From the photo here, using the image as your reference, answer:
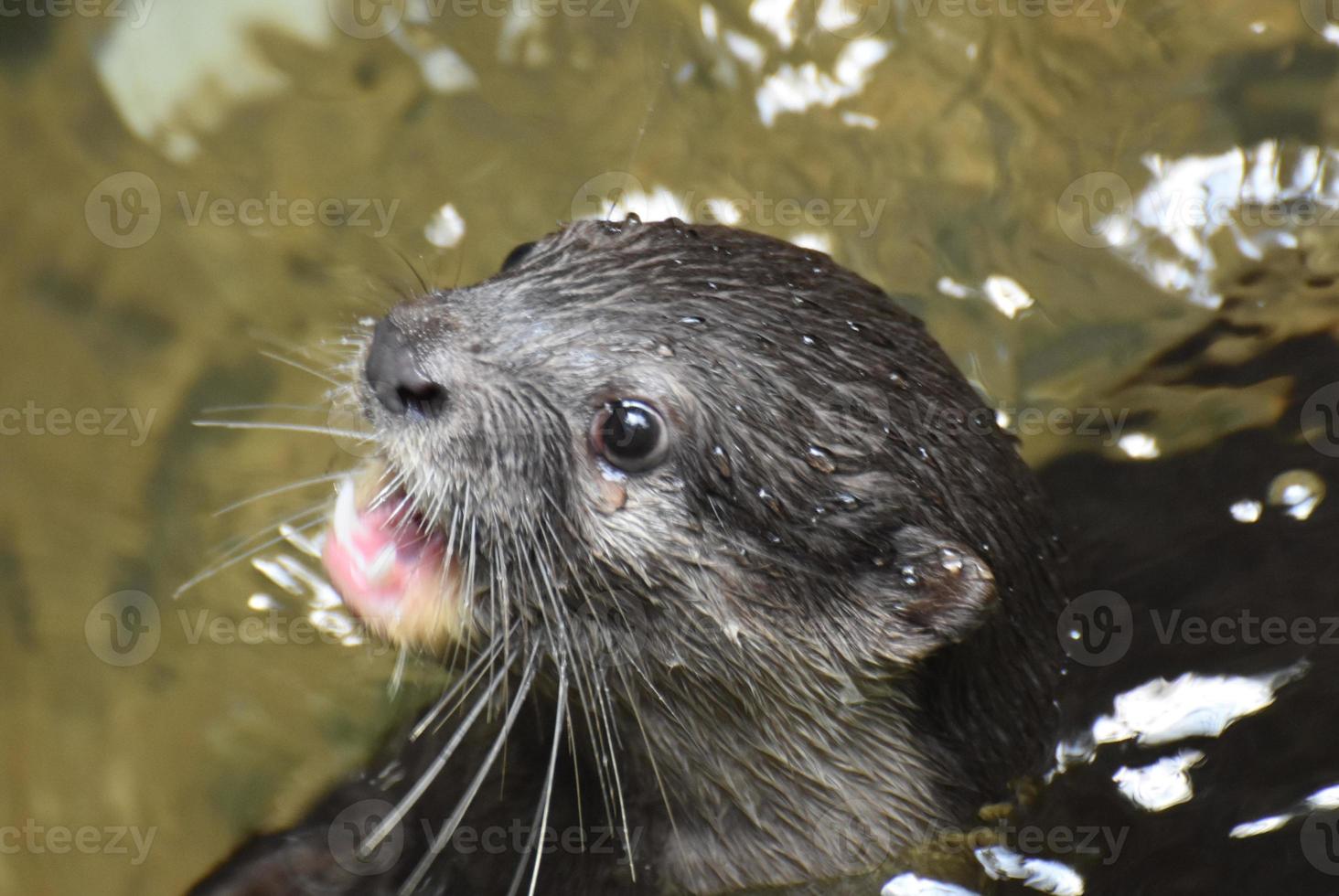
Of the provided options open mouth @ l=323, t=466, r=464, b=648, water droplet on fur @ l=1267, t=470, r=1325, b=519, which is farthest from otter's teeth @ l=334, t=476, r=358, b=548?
water droplet on fur @ l=1267, t=470, r=1325, b=519

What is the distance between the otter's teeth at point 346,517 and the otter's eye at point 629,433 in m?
0.41

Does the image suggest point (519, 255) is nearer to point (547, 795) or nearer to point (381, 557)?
point (381, 557)

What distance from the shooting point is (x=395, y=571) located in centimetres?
246

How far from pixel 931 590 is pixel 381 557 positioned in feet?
2.92

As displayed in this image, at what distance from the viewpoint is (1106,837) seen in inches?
111

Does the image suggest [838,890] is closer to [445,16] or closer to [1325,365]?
[1325,365]

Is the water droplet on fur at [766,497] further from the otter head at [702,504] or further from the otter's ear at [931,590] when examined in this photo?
the otter's ear at [931,590]

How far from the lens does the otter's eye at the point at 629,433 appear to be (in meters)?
2.42

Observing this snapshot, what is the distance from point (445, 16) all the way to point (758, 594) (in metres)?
2.38

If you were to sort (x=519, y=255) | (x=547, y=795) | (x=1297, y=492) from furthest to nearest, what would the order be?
(x=1297, y=492), (x=519, y=255), (x=547, y=795)

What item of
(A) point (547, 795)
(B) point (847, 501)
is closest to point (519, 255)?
(B) point (847, 501)

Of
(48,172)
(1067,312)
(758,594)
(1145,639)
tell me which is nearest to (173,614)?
(48,172)

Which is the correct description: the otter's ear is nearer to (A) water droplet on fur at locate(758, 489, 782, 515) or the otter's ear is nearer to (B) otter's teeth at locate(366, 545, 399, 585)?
(A) water droplet on fur at locate(758, 489, 782, 515)

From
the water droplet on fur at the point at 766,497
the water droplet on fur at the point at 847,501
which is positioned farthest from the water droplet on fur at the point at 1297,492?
the water droplet on fur at the point at 766,497
